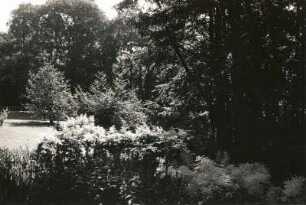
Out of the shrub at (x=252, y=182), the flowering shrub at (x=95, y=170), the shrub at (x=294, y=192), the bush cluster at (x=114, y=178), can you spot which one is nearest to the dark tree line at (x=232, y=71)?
the shrub at (x=294, y=192)

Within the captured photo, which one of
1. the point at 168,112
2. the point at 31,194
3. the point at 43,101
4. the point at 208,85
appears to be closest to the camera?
the point at 31,194

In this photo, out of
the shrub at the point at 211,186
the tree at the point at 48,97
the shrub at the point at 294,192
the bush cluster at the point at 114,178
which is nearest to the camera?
the bush cluster at the point at 114,178

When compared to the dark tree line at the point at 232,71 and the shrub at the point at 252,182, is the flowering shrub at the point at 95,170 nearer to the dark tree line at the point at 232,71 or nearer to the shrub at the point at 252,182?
the shrub at the point at 252,182

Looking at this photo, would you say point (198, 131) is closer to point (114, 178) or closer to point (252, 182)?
point (252, 182)

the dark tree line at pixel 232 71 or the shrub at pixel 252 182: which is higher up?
the dark tree line at pixel 232 71

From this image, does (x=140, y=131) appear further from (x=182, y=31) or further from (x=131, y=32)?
(x=131, y=32)

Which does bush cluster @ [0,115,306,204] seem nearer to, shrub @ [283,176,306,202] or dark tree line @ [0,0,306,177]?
shrub @ [283,176,306,202]

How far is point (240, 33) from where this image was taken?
1247cm

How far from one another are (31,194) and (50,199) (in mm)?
361

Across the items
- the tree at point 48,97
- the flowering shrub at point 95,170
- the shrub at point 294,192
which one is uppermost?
the tree at point 48,97

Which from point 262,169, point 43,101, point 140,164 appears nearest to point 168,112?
point 262,169

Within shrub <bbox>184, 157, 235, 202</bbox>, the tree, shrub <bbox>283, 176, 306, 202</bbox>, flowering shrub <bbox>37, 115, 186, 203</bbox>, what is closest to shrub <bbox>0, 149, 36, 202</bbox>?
flowering shrub <bbox>37, 115, 186, 203</bbox>

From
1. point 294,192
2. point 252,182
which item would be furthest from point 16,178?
point 294,192

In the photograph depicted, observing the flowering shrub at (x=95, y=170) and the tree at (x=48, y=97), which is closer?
the flowering shrub at (x=95, y=170)
